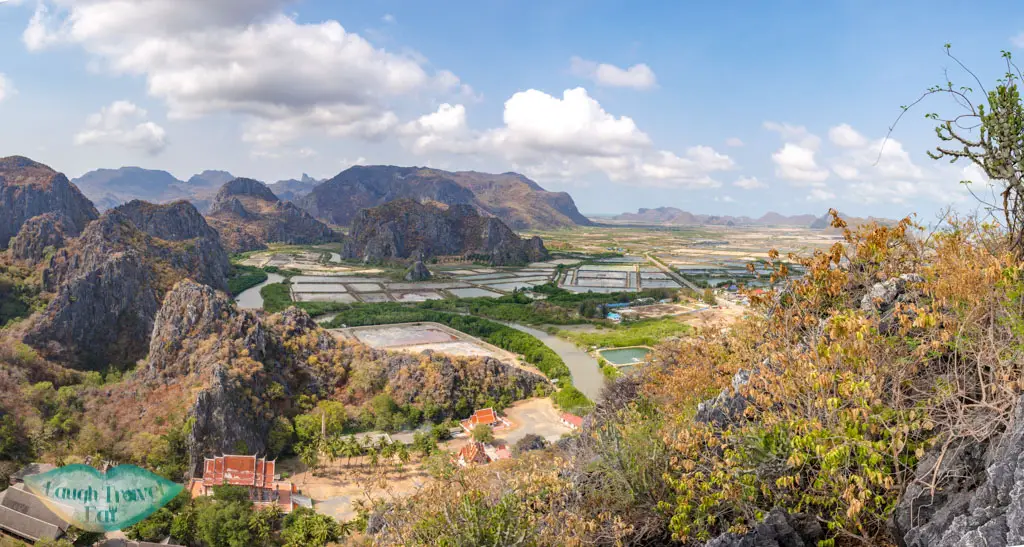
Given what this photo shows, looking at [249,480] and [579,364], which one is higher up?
[579,364]

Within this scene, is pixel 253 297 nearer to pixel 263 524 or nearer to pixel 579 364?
pixel 579 364

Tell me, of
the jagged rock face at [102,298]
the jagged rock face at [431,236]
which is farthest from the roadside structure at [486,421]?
the jagged rock face at [431,236]

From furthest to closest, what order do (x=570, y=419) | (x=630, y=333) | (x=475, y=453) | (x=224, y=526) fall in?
(x=630, y=333), (x=570, y=419), (x=475, y=453), (x=224, y=526)

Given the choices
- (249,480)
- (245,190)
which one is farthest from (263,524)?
(245,190)

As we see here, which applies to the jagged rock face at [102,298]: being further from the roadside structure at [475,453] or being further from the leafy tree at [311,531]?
the roadside structure at [475,453]

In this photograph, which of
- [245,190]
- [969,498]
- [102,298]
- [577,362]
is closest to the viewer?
[969,498]

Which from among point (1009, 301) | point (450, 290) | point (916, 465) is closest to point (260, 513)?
point (916, 465)

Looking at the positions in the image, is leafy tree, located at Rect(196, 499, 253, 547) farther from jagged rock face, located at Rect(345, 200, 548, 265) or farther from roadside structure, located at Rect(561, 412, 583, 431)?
jagged rock face, located at Rect(345, 200, 548, 265)
